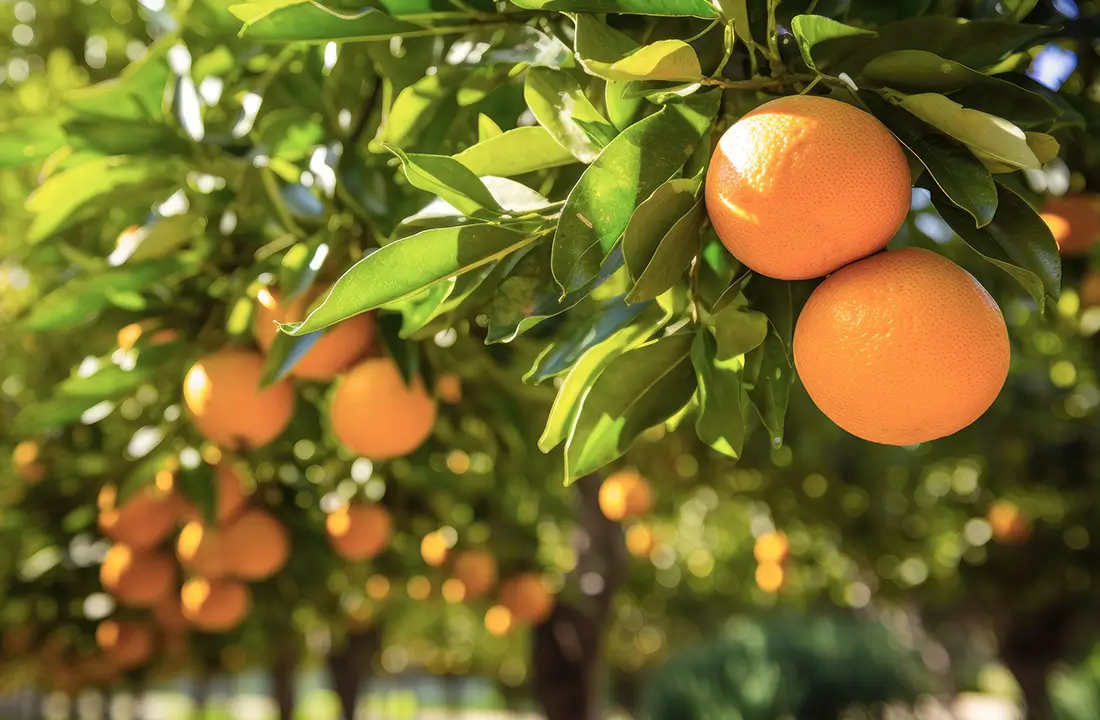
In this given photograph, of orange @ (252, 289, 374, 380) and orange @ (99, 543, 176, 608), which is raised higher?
orange @ (252, 289, 374, 380)

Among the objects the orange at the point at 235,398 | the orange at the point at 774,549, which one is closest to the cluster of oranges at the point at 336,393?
the orange at the point at 235,398

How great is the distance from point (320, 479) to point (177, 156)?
1.51m

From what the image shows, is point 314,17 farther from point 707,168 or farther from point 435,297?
point 707,168

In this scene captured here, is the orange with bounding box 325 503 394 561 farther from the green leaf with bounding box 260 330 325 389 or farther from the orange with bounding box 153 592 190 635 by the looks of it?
the green leaf with bounding box 260 330 325 389

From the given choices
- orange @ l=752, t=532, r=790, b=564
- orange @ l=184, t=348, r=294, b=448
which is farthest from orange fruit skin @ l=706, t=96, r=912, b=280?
orange @ l=752, t=532, r=790, b=564

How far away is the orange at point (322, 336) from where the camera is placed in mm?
1319

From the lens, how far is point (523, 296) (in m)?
1.01

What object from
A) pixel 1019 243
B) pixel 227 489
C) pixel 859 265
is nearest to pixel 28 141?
pixel 227 489

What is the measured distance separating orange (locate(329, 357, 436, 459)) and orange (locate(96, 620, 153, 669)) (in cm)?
275

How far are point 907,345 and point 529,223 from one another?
15.8 inches

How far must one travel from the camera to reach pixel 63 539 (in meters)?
2.98

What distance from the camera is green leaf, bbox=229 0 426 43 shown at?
39.4 inches

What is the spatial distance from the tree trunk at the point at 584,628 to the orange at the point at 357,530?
1.55 meters

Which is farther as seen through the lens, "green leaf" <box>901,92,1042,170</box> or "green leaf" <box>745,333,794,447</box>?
"green leaf" <box>745,333,794,447</box>
